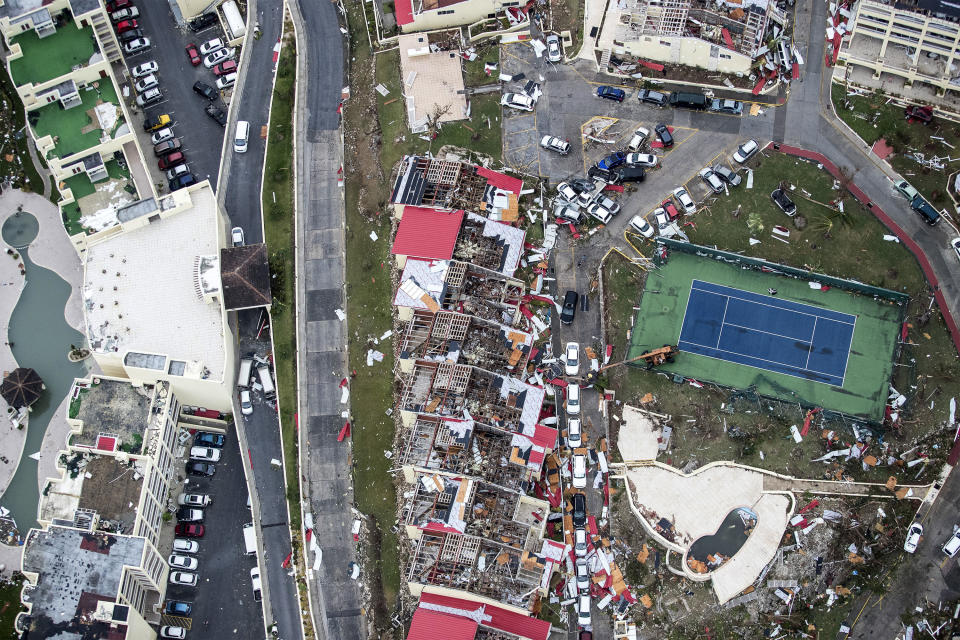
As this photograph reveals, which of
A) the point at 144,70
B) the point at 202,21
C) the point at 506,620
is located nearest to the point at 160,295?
the point at 144,70

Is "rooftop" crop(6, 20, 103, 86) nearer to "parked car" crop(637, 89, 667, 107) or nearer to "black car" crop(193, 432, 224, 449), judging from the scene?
"black car" crop(193, 432, 224, 449)

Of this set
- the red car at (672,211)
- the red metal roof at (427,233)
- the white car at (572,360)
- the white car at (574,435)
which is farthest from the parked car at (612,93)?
the white car at (574,435)

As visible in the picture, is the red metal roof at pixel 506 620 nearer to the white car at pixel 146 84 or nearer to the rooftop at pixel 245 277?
the rooftop at pixel 245 277

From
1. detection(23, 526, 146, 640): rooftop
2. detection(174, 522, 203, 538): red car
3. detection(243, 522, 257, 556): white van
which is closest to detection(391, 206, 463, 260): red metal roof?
detection(243, 522, 257, 556): white van

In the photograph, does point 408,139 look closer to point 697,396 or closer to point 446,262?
point 446,262

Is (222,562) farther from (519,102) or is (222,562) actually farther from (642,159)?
(642,159)
